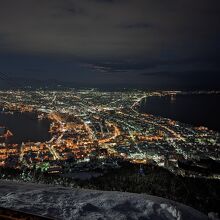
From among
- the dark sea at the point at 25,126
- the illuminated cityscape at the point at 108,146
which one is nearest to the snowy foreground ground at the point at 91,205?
the illuminated cityscape at the point at 108,146

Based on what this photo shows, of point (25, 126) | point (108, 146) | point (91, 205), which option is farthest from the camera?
point (25, 126)

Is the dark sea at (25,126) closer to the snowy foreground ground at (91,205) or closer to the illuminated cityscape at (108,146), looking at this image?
the illuminated cityscape at (108,146)

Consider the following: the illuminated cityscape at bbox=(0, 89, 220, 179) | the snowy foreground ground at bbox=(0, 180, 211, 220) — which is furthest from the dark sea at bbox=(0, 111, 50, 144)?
the snowy foreground ground at bbox=(0, 180, 211, 220)

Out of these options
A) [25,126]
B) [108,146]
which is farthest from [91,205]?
[25,126]

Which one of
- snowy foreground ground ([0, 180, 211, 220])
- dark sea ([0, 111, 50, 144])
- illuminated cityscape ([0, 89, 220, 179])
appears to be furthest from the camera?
dark sea ([0, 111, 50, 144])

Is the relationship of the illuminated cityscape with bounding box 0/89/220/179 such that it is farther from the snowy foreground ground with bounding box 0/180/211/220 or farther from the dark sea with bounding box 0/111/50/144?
the snowy foreground ground with bounding box 0/180/211/220

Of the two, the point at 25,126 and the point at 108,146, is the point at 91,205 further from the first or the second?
the point at 25,126
